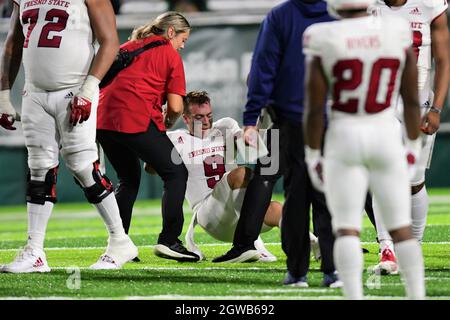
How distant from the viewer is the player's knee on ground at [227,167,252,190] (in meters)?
6.77

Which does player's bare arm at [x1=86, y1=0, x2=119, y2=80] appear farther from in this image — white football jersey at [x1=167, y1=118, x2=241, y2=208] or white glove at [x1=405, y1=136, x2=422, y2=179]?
white glove at [x1=405, y1=136, x2=422, y2=179]

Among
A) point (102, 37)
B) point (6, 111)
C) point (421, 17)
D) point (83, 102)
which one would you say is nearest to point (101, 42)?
point (102, 37)

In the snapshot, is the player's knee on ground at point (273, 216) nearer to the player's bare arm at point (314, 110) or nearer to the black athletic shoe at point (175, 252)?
the black athletic shoe at point (175, 252)

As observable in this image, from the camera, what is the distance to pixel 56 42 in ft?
20.4

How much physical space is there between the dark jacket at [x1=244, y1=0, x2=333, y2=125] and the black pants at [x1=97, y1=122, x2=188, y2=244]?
4.68 feet

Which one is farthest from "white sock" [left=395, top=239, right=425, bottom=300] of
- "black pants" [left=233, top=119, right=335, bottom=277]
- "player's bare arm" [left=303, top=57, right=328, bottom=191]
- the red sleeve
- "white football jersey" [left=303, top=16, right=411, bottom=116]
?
the red sleeve

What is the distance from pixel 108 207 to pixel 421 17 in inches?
82.4

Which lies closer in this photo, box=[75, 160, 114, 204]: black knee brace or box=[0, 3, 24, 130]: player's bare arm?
box=[75, 160, 114, 204]: black knee brace

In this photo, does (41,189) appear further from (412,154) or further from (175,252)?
(412,154)

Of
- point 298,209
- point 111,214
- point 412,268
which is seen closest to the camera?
point 412,268

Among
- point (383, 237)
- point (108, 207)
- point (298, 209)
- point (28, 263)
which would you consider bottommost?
point (28, 263)

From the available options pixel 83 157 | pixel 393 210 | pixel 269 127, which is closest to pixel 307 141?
pixel 393 210

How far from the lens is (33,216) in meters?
6.28

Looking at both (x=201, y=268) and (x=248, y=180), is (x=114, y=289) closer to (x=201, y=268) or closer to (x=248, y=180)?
(x=201, y=268)
